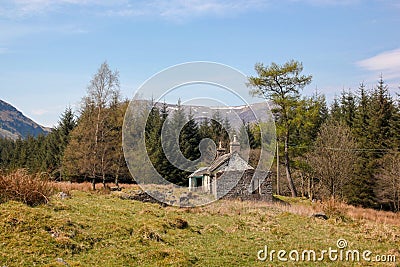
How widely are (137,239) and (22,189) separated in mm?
3800

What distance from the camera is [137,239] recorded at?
9328mm

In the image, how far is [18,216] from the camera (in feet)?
28.5

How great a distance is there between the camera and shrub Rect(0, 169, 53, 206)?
10.5m

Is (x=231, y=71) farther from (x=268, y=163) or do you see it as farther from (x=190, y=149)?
(x=190, y=149)

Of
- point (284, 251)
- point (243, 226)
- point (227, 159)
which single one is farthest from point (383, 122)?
point (284, 251)

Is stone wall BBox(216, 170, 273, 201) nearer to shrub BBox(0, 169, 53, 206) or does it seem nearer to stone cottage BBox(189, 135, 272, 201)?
stone cottage BBox(189, 135, 272, 201)

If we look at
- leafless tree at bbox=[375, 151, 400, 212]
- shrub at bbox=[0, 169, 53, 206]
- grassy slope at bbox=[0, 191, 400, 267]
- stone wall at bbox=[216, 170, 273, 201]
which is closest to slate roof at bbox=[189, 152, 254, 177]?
stone wall at bbox=[216, 170, 273, 201]

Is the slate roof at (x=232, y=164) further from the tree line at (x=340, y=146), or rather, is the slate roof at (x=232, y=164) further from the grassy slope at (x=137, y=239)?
the grassy slope at (x=137, y=239)

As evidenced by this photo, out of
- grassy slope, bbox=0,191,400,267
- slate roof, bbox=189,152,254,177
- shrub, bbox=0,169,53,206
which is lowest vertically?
grassy slope, bbox=0,191,400,267

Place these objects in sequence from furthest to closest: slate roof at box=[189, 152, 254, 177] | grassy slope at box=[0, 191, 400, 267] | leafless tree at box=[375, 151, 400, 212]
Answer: leafless tree at box=[375, 151, 400, 212] < slate roof at box=[189, 152, 254, 177] < grassy slope at box=[0, 191, 400, 267]

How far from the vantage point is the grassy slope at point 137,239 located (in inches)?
301

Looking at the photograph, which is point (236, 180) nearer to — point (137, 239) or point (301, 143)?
point (301, 143)

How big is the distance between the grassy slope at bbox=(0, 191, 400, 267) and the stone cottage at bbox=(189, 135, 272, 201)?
1152 centimetres

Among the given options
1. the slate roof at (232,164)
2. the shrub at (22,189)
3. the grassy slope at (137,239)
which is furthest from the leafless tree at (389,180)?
the shrub at (22,189)
